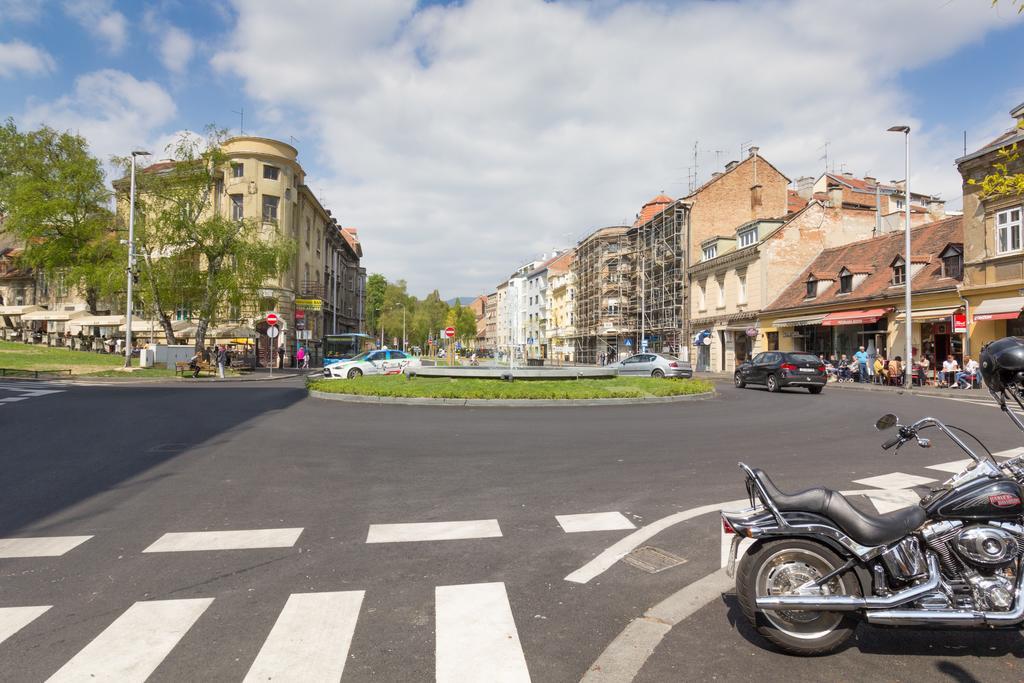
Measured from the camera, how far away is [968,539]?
3.19 meters

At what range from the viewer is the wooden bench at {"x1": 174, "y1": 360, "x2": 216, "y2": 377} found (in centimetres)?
2971

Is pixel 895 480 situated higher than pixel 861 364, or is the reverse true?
pixel 861 364

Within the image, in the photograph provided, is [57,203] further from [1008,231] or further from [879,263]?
[1008,231]

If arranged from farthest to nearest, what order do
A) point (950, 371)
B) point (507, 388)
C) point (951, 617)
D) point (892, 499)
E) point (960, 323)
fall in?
point (950, 371) → point (960, 323) → point (507, 388) → point (892, 499) → point (951, 617)

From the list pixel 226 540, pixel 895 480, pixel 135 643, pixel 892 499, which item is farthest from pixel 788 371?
pixel 135 643

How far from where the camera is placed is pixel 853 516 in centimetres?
323

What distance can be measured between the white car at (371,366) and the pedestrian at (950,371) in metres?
23.0

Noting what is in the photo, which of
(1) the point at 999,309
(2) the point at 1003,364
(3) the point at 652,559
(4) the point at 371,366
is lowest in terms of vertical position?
(3) the point at 652,559

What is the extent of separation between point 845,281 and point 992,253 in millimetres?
9473

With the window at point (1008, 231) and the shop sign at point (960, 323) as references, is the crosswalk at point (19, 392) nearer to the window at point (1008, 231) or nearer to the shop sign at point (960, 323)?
the shop sign at point (960, 323)

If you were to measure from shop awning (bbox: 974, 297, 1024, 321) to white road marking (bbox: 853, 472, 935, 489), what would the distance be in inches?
869

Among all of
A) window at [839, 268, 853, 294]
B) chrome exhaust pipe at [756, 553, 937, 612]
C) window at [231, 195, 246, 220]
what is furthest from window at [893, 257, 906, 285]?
window at [231, 195, 246, 220]

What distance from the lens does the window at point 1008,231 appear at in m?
25.0

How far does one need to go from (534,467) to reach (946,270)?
97.2ft
